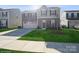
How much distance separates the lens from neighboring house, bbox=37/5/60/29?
3045 mm

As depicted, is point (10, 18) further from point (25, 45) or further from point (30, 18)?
point (25, 45)

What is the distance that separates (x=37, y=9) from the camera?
3039mm

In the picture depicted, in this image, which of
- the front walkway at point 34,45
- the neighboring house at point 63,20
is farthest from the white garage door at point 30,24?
the neighboring house at point 63,20

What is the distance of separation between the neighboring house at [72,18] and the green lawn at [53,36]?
9cm

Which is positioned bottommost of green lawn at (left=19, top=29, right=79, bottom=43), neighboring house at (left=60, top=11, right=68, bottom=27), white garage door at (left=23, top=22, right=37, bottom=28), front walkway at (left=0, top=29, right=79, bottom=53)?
front walkway at (left=0, top=29, right=79, bottom=53)

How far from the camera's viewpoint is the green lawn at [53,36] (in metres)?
3.04

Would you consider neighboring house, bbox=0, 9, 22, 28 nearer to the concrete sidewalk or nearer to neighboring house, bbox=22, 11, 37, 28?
neighboring house, bbox=22, 11, 37, 28

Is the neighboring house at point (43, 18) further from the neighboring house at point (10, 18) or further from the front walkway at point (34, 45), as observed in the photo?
the front walkway at point (34, 45)

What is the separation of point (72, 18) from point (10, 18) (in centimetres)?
83

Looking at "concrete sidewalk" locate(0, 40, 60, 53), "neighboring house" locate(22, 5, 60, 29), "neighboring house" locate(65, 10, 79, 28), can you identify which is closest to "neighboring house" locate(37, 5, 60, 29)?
"neighboring house" locate(22, 5, 60, 29)

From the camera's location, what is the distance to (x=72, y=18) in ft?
10.2

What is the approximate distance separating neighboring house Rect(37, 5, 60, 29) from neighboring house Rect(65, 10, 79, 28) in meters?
0.14

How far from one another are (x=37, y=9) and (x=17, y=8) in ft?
0.86
